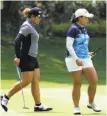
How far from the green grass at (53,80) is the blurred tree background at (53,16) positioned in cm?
74

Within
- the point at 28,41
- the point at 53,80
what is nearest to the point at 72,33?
the point at 28,41

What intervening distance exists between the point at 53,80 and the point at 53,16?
14.8 meters

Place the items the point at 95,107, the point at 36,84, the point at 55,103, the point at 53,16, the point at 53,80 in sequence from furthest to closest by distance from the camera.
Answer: the point at 53,16 → the point at 53,80 → the point at 55,103 → the point at 36,84 → the point at 95,107

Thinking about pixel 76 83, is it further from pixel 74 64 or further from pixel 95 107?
pixel 95 107

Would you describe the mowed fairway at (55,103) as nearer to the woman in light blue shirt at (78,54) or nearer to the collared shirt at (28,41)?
the woman in light blue shirt at (78,54)

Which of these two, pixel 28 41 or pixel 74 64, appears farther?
pixel 28 41

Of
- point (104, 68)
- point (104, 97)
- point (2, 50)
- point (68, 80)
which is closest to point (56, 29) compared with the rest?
point (2, 50)

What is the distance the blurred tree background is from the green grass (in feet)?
2.43

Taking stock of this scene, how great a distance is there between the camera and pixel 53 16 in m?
32.2

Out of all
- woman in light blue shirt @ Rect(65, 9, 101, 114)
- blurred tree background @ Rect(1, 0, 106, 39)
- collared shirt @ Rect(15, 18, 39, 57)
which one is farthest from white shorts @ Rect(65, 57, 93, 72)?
A: blurred tree background @ Rect(1, 0, 106, 39)

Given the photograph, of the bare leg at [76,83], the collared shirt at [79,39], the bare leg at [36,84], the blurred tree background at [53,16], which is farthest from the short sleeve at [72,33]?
the blurred tree background at [53,16]

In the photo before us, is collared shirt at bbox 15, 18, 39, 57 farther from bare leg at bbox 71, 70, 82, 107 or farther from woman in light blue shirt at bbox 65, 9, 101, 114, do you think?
bare leg at bbox 71, 70, 82, 107

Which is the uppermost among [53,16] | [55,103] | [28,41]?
[53,16]

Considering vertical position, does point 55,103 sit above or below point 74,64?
below
